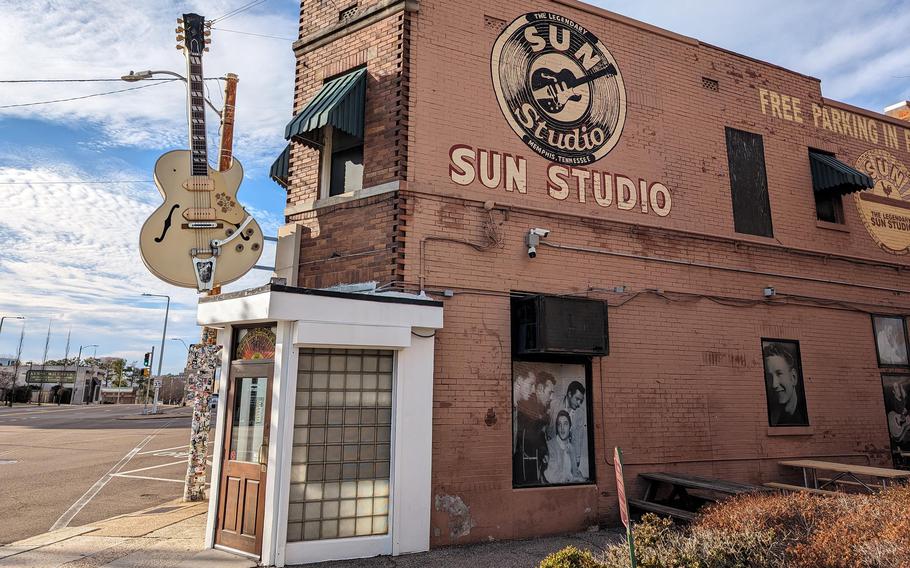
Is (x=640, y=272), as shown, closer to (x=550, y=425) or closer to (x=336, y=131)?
(x=550, y=425)

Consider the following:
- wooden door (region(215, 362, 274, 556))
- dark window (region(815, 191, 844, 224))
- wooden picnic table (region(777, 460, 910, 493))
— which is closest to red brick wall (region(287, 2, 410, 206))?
wooden door (region(215, 362, 274, 556))

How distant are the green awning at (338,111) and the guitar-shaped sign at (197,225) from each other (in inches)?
68.2

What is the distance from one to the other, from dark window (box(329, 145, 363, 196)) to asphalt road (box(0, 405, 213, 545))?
6.50 m

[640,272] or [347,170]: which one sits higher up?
[347,170]

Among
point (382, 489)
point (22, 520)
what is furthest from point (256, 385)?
point (22, 520)

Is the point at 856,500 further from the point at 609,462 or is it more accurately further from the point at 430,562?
the point at 430,562

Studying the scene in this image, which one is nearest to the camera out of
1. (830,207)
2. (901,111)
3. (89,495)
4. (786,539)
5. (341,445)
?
(786,539)

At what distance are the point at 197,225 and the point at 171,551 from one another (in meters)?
4.98

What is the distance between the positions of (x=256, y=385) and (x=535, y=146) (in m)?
5.75

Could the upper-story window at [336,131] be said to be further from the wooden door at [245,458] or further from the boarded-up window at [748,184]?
the boarded-up window at [748,184]

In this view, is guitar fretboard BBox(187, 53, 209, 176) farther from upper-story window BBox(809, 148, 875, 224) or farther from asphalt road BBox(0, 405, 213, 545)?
upper-story window BBox(809, 148, 875, 224)

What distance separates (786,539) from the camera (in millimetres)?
4941

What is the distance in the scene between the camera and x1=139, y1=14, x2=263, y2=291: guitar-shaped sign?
363 inches

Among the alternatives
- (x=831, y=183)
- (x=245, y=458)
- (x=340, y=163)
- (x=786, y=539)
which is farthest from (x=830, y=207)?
(x=245, y=458)
